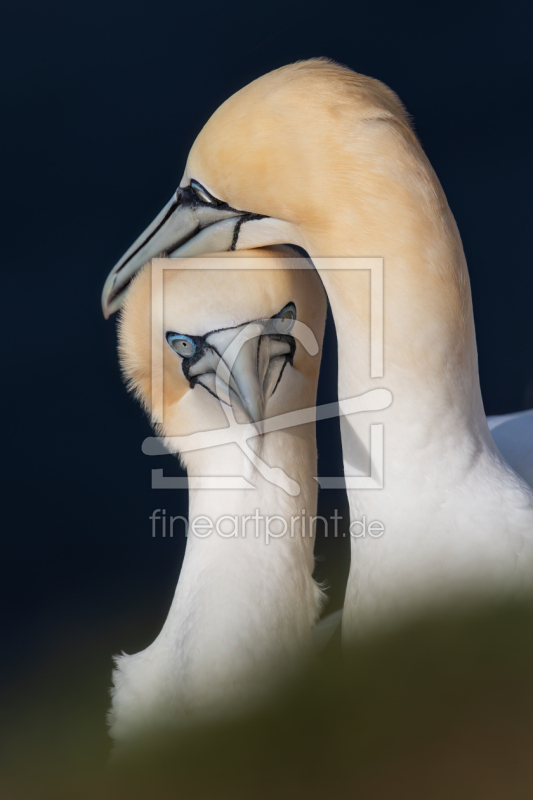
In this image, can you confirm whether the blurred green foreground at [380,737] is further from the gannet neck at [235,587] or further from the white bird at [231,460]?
the gannet neck at [235,587]

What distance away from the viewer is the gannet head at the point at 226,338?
2.55m

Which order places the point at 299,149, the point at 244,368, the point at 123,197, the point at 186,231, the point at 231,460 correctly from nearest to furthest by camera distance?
the point at 299,149, the point at 244,368, the point at 186,231, the point at 231,460, the point at 123,197

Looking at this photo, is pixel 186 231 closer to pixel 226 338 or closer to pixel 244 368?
pixel 226 338

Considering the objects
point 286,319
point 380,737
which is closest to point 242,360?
point 286,319

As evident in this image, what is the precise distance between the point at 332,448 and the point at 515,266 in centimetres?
162

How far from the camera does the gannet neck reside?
2.64 meters

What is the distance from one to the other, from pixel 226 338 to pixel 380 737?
1.81 meters

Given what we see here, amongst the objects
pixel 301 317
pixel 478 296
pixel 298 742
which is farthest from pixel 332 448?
pixel 298 742

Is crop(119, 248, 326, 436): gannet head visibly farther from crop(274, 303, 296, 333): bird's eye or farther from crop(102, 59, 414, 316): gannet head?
crop(102, 59, 414, 316): gannet head

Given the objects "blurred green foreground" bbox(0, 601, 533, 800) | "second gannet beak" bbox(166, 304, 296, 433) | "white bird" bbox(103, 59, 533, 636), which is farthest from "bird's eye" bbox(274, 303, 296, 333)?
"blurred green foreground" bbox(0, 601, 533, 800)

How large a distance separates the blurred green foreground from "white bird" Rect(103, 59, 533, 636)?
1158 mm

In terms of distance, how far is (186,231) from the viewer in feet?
8.56

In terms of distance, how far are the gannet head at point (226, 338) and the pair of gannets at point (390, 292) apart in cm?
15

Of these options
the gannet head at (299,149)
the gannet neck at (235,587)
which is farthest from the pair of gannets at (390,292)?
the gannet neck at (235,587)
